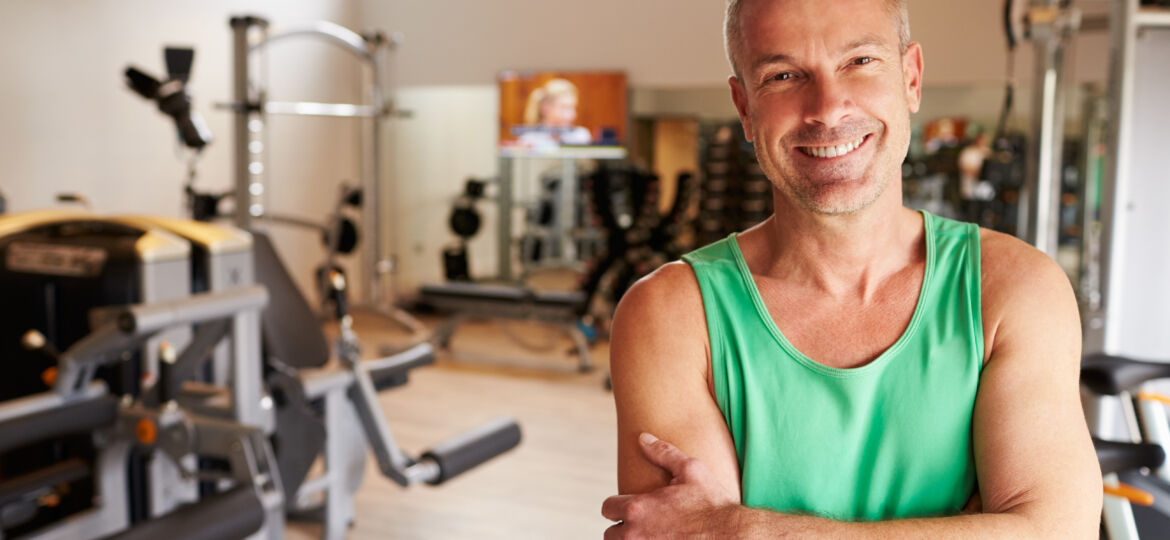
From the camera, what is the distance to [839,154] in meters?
0.99

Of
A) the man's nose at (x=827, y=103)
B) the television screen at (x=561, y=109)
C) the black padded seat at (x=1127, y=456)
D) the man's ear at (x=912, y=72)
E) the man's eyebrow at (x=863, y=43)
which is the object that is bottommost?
the black padded seat at (x=1127, y=456)

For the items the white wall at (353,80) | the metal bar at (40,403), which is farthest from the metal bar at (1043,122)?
the metal bar at (40,403)

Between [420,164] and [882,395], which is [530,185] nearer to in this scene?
[420,164]

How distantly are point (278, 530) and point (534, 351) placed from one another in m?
3.94

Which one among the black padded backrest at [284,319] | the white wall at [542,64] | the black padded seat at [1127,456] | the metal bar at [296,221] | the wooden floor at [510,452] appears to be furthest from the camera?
the white wall at [542,64]

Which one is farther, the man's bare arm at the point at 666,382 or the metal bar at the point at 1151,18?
the metal bar at the point at 1151,18

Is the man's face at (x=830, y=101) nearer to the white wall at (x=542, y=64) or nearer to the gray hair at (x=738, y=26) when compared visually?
the gray hair at (x=738, y=26)

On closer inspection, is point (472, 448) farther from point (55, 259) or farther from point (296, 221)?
point (296, 221)

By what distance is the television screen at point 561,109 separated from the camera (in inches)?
279

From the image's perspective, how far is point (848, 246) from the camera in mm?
1067

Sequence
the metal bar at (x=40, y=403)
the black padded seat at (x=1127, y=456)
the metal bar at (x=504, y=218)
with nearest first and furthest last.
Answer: the black padded seat at (x=1127, y=456)
the metal bar at (x=40, y=403)
the metal bar at (x=504, y=218)

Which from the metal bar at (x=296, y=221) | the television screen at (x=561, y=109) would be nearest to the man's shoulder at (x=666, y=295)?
the metal bar at (x=296, y=221)

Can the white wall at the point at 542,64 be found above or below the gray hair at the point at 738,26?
above

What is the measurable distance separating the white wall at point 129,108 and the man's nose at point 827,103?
5955 millimetres
